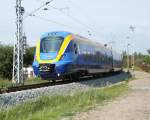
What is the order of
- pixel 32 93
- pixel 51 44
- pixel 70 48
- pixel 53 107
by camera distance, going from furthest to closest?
pixel 70 48
pixel 51 44
pixel 32 93
pixel 53 107

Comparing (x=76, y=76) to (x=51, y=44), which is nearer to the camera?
(x=51, y=44)

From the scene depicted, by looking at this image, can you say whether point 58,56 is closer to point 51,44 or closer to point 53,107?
point 51,44

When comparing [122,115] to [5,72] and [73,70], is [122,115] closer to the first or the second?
[73,70]

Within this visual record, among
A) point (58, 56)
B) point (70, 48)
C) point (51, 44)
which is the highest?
point (51, 44)

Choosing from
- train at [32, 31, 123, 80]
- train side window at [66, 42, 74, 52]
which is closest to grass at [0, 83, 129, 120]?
train at [32, 31, 123, 80]

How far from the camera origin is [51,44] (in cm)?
2622

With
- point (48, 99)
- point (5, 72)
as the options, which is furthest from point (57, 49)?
point (5, 72)

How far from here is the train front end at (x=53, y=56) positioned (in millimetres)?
24952

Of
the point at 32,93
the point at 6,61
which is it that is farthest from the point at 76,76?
the point at 6,61

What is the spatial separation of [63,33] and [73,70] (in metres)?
2.28

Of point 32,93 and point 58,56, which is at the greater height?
point 58,56

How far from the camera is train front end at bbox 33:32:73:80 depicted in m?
25.0

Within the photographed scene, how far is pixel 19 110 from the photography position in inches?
581

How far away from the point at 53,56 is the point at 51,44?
1148 mm
